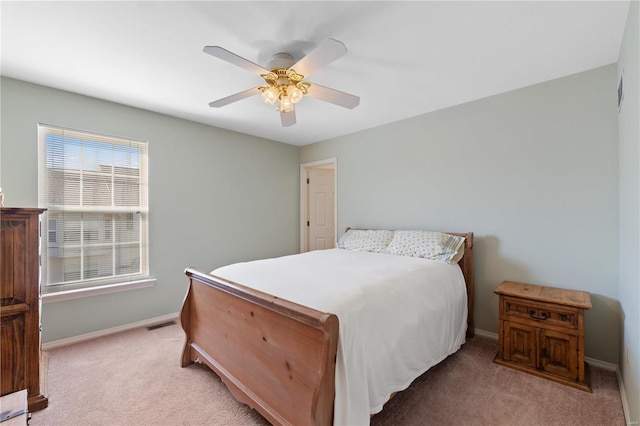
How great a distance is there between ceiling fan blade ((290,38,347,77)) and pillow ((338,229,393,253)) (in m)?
2.01

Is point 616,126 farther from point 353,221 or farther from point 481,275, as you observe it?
point 353,221

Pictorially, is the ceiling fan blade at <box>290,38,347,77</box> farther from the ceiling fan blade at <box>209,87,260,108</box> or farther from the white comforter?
the white comforter

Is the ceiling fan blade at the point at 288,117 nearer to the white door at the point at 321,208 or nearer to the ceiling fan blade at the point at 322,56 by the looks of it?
the ceiling fan blade at the point at 322,56

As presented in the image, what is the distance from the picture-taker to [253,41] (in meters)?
1.84

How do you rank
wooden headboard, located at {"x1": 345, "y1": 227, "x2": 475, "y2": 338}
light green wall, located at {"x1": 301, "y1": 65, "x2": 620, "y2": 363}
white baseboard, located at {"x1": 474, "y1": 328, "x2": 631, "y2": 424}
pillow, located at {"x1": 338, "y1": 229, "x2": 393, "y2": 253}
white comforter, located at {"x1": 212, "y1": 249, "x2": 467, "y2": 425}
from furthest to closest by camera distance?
pillow, located at {"x1": 338, "y1": 229, "x2": 393, "y2": 253}, wooden headboard, located at {"x1": 345, "y1": 227, "x2": 475, "y2": 338}, light green wall, located at {"x1": 301, "y1": 65, "x2": 620, "y2": 363}, white baseboard, located at {"x1": 474, "y1": 328, "x2": 631, "y2": 424}, white comforter, located at {"x1": 212, "y1": 249, "x2": 467, "y2": 425}

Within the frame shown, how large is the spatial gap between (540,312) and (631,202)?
0.97 m

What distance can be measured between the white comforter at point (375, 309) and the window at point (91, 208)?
1.65 meters

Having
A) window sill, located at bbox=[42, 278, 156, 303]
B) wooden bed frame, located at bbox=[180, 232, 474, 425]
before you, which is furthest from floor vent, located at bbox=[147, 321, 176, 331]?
wooden bed frame, located at bbox=[180, 232, 474, 425]

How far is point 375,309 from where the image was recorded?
61.4 inches

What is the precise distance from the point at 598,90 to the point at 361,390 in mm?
2838

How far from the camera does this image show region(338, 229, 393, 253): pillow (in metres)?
3.20

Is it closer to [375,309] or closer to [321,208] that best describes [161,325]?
[375,309]

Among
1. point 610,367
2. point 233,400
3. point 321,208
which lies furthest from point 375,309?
point 321,208

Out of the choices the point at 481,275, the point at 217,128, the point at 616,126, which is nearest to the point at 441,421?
the point at 481,275
